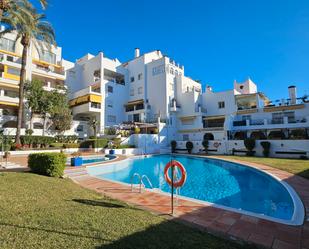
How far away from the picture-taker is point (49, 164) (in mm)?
10906

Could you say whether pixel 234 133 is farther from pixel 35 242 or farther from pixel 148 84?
pixel 35 242

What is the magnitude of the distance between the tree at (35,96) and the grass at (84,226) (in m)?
26.9

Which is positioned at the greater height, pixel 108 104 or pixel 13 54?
pixel 13 54

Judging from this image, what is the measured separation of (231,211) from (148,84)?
4080 centimetres

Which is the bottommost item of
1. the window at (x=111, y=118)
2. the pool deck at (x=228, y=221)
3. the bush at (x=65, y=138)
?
the pool deck at (x=228, y=221)

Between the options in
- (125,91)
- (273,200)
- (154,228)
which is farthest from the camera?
(125,91)

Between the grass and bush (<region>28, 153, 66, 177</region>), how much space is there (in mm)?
3388

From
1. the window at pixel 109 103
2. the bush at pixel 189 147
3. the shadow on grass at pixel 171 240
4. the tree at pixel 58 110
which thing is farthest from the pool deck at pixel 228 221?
the window at pixel 109 103

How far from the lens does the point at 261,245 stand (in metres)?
4.55

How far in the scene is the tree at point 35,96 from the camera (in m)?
30.1

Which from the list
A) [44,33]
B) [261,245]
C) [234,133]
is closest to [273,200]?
[261,245]

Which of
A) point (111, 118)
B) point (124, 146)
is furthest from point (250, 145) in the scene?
point (111, 118)

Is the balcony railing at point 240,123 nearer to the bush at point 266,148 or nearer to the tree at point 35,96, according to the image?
the bush at point 266,148

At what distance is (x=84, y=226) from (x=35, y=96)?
31.5m
